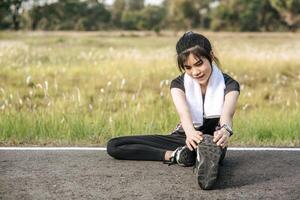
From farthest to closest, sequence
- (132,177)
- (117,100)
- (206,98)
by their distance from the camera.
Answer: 1. (117,100)
2. (206,98)
3. (132,177)

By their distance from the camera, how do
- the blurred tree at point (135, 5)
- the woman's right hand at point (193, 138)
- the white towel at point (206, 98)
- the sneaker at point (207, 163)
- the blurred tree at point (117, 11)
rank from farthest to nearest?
the blurred tree at point (135, 5)
the blurred tree at point (117, 11)
the white towel at point (206, 98)
the woman's right hand at point (193, 138)
the sneaker at point (207, 163)

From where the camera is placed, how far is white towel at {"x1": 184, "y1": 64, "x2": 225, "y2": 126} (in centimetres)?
416

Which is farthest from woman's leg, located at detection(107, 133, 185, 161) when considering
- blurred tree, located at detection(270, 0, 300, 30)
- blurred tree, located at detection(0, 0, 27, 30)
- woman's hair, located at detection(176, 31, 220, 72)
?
blurred tree, located at detection(270, 0, 300, 30)

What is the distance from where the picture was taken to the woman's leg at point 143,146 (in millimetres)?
4371

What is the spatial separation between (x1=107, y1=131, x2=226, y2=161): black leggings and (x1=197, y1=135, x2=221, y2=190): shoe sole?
789 mm

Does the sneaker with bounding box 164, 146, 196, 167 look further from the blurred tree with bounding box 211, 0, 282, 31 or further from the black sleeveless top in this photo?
the blurred tree with bounding box 211, 0, 282, 31

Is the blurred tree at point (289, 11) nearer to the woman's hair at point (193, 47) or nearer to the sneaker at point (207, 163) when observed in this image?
the woman's hair at point (193, 47)

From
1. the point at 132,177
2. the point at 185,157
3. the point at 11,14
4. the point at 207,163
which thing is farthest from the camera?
the point at 11,14

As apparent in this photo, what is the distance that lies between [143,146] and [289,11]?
207ft

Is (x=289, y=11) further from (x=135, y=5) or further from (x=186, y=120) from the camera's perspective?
(x=186, y=120)

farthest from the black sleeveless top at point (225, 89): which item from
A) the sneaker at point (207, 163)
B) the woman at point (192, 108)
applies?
the sneaker at point (207, 163)

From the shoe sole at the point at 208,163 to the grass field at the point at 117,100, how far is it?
5.90 ft

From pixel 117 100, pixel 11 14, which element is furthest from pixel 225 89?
pixel 11 14

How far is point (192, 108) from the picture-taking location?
13.7 feet
